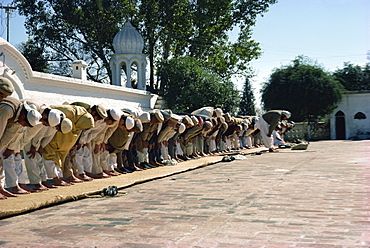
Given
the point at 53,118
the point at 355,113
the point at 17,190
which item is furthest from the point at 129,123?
the point at 355,113

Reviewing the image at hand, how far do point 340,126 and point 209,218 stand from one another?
45759 millimetres

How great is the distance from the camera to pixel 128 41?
35.4 m

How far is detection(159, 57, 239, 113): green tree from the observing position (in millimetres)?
34812

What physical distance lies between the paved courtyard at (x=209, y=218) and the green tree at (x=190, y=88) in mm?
23755

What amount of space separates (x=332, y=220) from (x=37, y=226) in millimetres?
3826

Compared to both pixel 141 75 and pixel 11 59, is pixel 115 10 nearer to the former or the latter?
pixel 141 75

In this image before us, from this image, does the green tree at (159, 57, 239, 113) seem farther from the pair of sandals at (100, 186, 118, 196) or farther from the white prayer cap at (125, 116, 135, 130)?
the pair of sandals at (100, 186, 118, 196)

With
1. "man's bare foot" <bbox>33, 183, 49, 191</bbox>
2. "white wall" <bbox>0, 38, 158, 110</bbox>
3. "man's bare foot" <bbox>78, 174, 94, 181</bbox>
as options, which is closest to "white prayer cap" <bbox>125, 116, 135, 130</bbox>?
"man's bare foot" <bbox>78, 174, 94, 181</bbox>

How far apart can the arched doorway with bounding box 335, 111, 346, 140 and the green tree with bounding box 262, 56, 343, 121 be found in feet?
7.87

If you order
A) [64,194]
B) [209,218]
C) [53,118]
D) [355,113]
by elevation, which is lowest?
[209,218]

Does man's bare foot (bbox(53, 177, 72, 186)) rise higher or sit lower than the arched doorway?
lower

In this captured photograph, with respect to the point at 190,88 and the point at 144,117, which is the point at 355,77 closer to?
the point at 190,88

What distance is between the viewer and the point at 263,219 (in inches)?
268

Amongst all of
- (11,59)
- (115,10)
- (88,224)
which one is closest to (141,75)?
(115,10)
